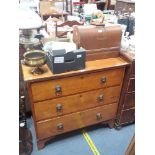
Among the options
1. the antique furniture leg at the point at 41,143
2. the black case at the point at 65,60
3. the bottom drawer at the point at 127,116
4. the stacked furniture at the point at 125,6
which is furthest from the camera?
the stacked furniture at the point at 125,6

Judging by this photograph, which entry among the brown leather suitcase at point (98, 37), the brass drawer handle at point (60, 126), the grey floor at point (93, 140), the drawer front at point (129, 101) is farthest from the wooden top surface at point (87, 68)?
the grey floor at point (93, 140)

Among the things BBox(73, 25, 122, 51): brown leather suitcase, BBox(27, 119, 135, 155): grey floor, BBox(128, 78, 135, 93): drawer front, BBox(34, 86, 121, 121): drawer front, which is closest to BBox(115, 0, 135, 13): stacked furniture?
BBox(73, 25, 122, 51): brown leather suitcase

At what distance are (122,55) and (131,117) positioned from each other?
2.18ft

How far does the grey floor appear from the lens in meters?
1.68

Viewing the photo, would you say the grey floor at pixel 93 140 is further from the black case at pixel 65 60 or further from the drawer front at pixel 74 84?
the black case at pixel 65 60

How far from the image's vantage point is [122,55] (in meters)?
1.62

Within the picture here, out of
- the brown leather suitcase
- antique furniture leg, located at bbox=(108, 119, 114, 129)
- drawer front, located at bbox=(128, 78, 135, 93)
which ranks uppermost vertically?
the brown leather suitcase

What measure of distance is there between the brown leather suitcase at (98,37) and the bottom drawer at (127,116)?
640 millimetres

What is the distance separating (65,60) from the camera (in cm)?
132

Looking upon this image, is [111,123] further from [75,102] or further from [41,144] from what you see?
[41,144]

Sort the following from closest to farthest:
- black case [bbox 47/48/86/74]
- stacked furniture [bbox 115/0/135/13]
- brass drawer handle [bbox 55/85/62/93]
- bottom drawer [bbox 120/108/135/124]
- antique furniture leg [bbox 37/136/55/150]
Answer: black case [bbox 47/48/86/74], brass drawer handle [bbox 55/85/62/93], antique furniture leg [bbox 37/136/55/150], bottom drawer [bbox 120/108/135/124], stacked furniture [bbox 115/0/135/13]

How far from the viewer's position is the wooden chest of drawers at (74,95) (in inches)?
54.0

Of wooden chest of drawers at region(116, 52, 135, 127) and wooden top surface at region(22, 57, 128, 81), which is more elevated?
wooden top surface at region(22, 57, 128, 81)

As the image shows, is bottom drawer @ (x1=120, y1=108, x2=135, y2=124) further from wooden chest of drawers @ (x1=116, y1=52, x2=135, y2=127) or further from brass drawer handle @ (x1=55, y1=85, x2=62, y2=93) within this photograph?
brass drawer handle @ (x1=55, y1=85, x2=62, y2=93)
